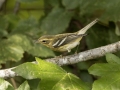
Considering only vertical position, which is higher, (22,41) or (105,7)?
(105,7)

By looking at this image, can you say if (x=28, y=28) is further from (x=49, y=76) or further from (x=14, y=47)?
(x=49, y=76)

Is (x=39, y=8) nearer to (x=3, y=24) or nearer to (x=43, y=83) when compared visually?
(x=3, y=24)

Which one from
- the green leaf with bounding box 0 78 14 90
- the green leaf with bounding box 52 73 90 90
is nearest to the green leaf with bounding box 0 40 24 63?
the green leaf with bounding box 0 78 14 90

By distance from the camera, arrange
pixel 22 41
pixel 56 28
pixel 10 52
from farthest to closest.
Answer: pixel 56 28, pixel 22 41, pixel 10 52

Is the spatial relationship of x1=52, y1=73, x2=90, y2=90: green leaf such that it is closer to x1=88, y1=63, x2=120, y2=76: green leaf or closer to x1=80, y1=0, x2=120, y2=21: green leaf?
x1=88, y1=63, x2=120, y2=76: green leaf

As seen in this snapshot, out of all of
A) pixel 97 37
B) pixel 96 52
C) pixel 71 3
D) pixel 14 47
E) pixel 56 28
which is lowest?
pixel 97 37

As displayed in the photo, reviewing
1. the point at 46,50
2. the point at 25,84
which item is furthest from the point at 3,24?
the point at 25,84

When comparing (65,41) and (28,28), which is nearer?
(65,41)

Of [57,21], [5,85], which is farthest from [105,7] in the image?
[5,85]
